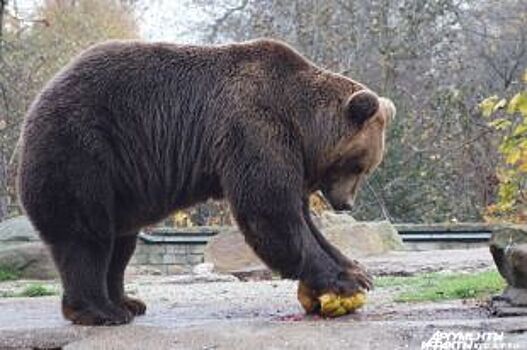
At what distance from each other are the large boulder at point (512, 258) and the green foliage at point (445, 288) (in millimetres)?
822

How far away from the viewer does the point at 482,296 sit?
7172 mm

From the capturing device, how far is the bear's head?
262 inches

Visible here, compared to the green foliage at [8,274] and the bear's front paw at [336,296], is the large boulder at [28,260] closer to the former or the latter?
the green foliage at [8,274]

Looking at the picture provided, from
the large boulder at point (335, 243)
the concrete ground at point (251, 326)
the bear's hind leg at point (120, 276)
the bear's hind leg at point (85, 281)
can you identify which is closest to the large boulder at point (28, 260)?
the large boulder at point (335, 243)

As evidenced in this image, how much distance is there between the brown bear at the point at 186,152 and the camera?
6.21 meters

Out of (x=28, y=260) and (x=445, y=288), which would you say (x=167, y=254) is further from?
(x=445, y=288)

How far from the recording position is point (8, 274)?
12.6 meters

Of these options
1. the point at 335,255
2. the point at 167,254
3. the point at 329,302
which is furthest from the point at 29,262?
the point at 329,302

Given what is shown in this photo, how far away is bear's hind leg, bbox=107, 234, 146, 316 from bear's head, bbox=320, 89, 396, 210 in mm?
1326

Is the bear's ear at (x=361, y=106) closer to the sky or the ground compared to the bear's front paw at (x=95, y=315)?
closer to the sky

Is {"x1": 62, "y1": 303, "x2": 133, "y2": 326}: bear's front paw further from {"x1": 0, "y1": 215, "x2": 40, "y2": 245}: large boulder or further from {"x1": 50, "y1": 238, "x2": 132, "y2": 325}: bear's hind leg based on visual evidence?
{"x1": 0, "y1": 215, "x2": 40, "y2": 245}: large boulder

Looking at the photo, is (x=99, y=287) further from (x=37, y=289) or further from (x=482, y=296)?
(x=37, y=289)

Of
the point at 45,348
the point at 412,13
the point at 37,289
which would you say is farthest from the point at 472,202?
the point at 45,348

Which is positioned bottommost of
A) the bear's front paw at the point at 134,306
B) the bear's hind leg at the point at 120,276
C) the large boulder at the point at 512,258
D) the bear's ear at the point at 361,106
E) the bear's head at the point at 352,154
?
the bear's front paw at the point at 134,306
